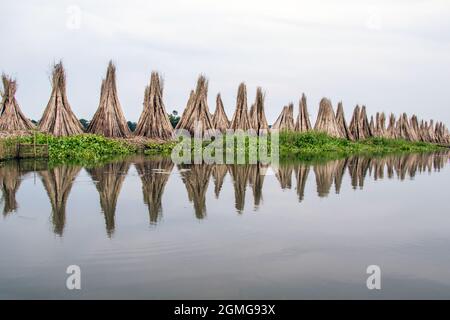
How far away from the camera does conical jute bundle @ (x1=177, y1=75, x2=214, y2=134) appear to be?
2466 centimetres

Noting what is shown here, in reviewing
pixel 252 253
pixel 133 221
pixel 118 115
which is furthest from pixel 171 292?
pixel 118 115

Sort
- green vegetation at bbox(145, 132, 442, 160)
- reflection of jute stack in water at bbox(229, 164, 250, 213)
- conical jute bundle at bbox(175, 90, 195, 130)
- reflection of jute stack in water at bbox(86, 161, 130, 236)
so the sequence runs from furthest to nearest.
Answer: conical jute bundle at bbox(175, 90, 195, 130), green vegetation at bbox(145, 132, 442, 160), reflection of jute stack in water at bbox(229, 164, 250, 213), reflection of jute stack in water at bbox(86, 161, 130, 236)

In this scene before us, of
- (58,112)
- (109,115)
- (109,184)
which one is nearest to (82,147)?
(58,112)

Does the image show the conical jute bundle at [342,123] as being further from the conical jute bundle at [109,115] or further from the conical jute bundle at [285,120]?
the conical jute bundle at [109,115]

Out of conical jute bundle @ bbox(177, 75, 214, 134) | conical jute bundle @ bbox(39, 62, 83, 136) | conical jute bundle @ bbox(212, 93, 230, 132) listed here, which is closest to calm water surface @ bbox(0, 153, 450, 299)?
conical jute bundle @ bbox(39, 62, 83, 136)

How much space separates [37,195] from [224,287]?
5.49 m

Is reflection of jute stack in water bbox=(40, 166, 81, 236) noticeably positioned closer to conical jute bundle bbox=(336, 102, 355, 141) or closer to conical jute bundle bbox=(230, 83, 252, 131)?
conical jute bundle bbox=(230, 83, 252, 131)

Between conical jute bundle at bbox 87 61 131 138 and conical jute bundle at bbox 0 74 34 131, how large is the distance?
2967 millimetres

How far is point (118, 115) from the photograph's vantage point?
22734mm

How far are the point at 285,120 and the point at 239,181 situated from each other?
19.6m

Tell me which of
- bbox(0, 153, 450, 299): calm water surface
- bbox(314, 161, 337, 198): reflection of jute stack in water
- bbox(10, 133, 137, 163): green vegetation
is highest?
bbox(10, 133, 137, 163): green vegetation

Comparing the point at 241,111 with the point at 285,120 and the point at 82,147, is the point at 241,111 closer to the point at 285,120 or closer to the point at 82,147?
the point at 285,120

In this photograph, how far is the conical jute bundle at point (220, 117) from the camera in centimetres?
2716

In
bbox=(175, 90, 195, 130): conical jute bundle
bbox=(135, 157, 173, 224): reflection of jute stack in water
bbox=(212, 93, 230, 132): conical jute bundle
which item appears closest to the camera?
bbox=(135, 157, 173, 224): reflection of jute stack in water
